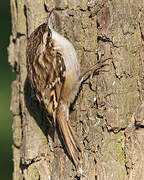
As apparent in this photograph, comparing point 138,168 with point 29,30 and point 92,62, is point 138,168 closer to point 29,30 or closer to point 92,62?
point 92,62

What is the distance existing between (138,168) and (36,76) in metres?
0.94

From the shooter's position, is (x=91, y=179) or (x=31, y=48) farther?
(x=31, y=48)

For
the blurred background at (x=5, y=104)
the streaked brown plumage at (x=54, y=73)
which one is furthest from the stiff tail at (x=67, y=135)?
the blurred background at (x=5, y=104)

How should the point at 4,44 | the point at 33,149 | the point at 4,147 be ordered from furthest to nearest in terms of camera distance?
the point at 4,44
the point at 4,147
the point at 33,149

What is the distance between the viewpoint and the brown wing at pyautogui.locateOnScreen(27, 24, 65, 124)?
337cm

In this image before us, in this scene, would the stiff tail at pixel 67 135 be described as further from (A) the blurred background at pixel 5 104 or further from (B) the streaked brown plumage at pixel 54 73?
(A) the blurred background at pixel 5 104

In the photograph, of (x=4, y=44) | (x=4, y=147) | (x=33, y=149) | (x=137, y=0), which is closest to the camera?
(x=137, y=0)

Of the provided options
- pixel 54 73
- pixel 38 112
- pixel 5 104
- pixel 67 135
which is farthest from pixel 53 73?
pixel 5 104

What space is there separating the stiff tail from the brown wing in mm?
74

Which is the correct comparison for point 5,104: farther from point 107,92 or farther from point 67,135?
point 107,92

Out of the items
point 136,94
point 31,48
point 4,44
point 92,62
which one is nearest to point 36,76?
point 31,48

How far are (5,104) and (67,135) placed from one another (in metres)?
2.75

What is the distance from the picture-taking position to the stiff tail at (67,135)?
124 inches

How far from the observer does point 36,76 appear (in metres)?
3.40
